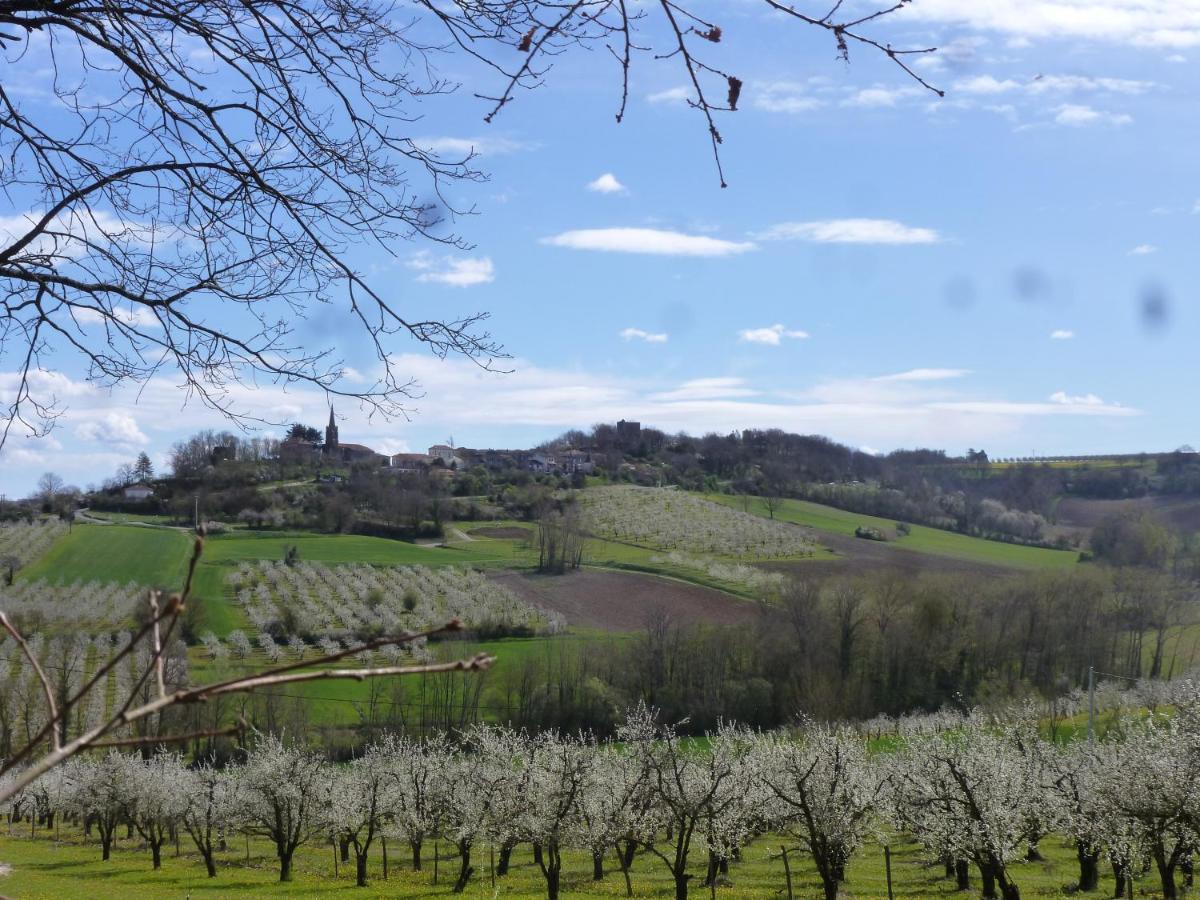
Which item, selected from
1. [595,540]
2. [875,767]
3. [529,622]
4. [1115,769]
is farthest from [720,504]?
[1115,769]

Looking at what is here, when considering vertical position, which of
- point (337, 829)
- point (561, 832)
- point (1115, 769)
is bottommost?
point (337, 829)

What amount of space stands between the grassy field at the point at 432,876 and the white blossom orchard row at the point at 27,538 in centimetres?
2924

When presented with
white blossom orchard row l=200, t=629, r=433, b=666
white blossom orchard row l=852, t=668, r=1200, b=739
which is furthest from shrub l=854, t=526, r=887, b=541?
white blossom orchard row l=200, t=629, r=433, b=666

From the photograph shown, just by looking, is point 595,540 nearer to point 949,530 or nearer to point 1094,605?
point 949,530

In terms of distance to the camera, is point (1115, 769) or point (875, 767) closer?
point (1115, 769)

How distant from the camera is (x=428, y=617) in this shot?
61.8m

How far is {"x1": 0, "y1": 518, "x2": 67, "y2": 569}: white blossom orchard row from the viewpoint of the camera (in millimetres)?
61625

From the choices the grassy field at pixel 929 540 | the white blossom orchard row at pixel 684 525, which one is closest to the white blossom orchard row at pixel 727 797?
the grassy field at pixel 929 540

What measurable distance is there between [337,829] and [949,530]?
66.6m

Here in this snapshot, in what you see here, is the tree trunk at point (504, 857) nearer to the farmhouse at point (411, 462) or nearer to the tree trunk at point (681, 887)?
the tree trunk at point (681, 887)

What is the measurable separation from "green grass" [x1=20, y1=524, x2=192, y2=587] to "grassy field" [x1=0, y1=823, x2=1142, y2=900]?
751 inches

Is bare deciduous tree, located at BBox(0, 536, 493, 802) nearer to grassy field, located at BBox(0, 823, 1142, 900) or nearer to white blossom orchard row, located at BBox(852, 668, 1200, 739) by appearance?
grassy field, located at BBox(0, 823, 1142, 900)

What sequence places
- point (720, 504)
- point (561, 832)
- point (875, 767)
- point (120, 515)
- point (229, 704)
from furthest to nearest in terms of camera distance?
point (720, 504)
point (120, 515)
point (229, 704)
point (875, 767)
point (561, 832)

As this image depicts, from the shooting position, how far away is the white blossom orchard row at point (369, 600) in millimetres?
59250
